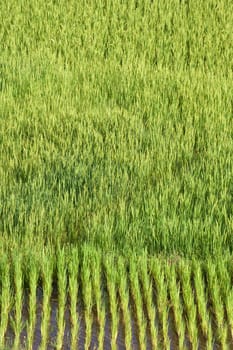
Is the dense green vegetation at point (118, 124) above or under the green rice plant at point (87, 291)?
above

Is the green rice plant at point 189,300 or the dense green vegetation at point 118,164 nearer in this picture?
the green rice plant at point 189,300

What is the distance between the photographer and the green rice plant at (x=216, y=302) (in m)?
3.09

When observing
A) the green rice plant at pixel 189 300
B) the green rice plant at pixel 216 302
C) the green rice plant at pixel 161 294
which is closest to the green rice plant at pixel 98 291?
the green rice plant at pixel 161 294

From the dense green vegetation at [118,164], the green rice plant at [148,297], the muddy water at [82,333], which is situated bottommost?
the muddy water at [82,333]

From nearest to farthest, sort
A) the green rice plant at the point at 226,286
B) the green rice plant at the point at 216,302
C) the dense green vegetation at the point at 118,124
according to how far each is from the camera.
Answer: the green rice plant at the point at 216,302
the green rice plant at the point at 226,286
the dense green vegetation at the point at 118,124

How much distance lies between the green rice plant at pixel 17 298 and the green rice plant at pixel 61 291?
5.8 inches

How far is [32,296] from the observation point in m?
3.14

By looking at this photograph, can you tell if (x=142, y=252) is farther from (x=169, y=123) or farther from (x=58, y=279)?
(x=169, y=123)

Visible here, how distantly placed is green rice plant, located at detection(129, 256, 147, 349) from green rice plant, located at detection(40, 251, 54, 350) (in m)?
0.33

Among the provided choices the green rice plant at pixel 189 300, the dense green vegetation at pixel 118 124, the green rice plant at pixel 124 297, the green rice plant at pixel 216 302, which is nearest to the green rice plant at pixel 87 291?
the green rice plant at pixel 124 297

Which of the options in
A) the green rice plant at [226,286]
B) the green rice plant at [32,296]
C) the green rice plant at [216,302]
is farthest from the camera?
the green rice plant at [226,286]

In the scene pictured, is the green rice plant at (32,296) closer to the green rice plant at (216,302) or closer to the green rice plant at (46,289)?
the green rice plant at (46,289)

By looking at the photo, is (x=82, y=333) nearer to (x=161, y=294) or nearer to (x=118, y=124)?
(x=161, y=294)

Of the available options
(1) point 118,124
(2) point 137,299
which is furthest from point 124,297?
(1) point 118,124
